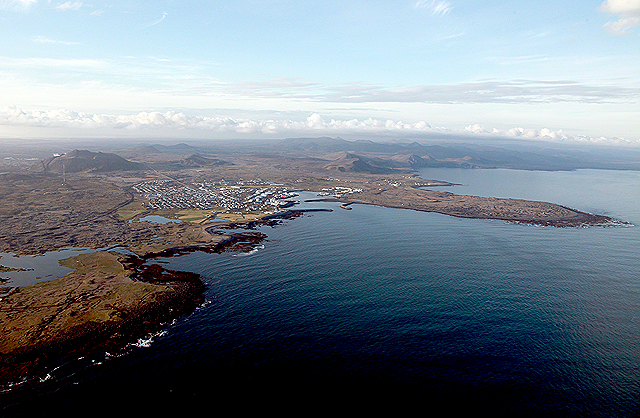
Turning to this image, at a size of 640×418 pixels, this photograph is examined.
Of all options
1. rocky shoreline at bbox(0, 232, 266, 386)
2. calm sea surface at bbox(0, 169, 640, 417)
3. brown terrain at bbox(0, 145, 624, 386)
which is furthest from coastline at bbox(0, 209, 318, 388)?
calm sea surface at bbox(0, 169, 640, 417)

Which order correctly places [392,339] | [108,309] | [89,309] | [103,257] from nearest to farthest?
[392,339]
[89,309]
[108,309]
[103,257]

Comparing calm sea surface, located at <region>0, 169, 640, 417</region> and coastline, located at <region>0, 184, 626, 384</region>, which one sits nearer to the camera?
calm sea surface, located at <region>0, 169, 640, 417</region>

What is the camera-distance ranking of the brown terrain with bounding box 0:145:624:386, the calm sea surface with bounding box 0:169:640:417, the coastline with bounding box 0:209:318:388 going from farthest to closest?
the brown terrain with bounding box 0:145:624:386, the coastline with bounding box 0:209:318:388, the calm sea surface with bounding box 0:169:640:417

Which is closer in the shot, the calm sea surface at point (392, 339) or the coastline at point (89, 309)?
the calm sea surface at point (392, 339)

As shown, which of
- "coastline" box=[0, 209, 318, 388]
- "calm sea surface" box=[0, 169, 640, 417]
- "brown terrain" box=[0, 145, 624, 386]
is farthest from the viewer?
"brown terrain" box=[0, 145, 624, 386]

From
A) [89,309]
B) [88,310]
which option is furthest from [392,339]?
[89,309]

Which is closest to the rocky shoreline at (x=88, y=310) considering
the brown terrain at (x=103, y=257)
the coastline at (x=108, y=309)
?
the coastline at (x=108, y=309)

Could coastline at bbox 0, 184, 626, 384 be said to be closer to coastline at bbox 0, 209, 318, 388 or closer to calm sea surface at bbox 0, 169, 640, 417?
coastline at bbox 0, 209, 318, 388

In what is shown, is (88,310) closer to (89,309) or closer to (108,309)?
(89,309)

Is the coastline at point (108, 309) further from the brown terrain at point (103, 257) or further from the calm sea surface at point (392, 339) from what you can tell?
the calm sea surface at point (392, 339)
